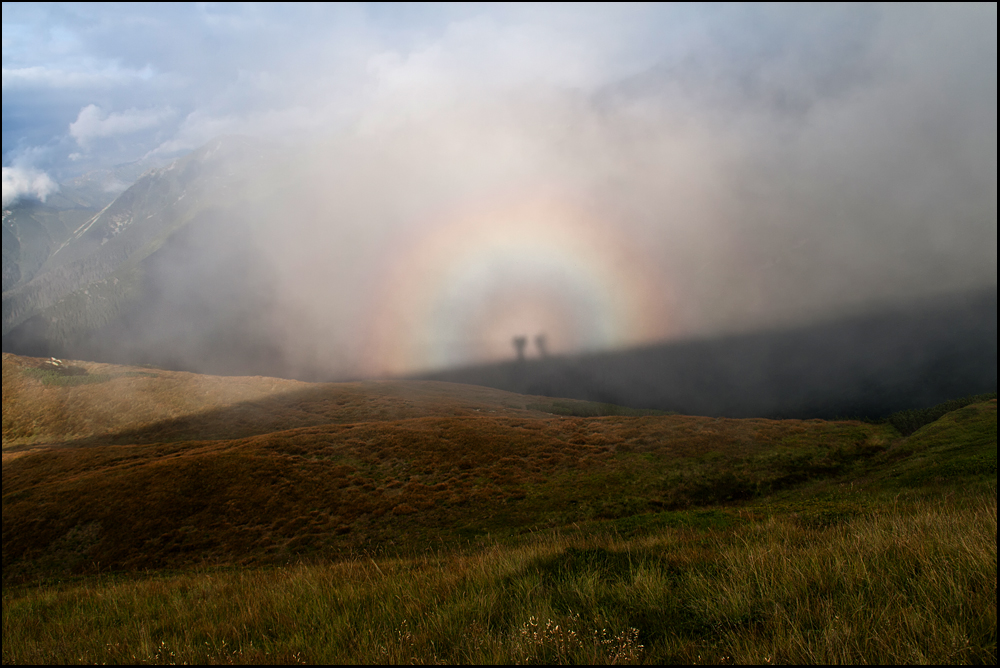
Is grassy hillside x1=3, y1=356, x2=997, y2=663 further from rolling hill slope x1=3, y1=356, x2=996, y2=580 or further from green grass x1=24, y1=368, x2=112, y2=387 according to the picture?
green grass x1=24, y1=368, x2=112, y2=387

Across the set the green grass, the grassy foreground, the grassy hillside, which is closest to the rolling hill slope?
the grassy hillside

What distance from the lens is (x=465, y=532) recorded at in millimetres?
25016

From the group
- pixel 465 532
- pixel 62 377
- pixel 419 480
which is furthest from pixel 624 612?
pixel 62 377

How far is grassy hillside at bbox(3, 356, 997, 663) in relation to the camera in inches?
169

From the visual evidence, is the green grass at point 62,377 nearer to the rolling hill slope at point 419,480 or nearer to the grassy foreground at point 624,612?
the rolling hill slope at point 419,480

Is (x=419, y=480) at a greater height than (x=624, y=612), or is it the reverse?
(x=624, y=612)

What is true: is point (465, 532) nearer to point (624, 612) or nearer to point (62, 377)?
point (624, 612)

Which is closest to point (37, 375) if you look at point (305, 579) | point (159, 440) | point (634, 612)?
point (159, 440)

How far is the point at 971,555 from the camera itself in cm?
468

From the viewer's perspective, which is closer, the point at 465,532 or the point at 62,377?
the point at 465,532

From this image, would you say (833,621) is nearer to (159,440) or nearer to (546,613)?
(546,613)

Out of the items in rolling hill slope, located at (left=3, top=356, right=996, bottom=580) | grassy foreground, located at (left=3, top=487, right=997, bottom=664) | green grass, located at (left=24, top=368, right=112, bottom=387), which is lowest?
rolling hill slope, located at (left=3, top=356, right=996, bottom=580)

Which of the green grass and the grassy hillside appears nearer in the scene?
the grassy hillside

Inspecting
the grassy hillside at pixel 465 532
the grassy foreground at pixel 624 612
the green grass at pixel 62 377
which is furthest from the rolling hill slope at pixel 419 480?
the green grass at pixel 62 377
